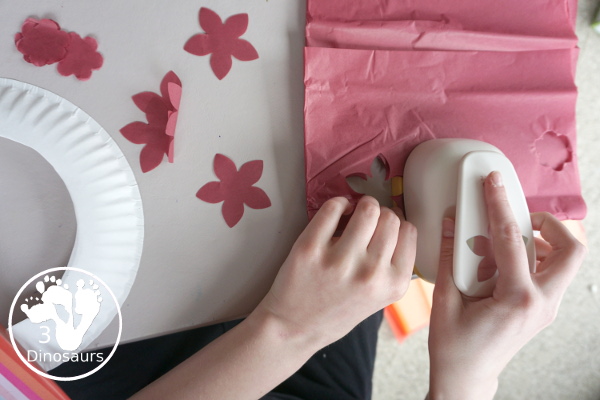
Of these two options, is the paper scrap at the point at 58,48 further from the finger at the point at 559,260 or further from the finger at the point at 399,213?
the finger at the point at 559,260

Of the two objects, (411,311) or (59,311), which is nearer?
(59,311)

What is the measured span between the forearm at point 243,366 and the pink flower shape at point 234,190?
0.12m

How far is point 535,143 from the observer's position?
54 cm

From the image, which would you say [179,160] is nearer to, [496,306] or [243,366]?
[243,366]

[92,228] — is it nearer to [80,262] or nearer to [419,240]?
[80,262]

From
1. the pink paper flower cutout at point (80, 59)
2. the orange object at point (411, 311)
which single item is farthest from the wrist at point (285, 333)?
the orange object at point (411, 311)

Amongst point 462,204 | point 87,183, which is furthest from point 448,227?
point 87,183

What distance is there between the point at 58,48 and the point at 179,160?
0.18m

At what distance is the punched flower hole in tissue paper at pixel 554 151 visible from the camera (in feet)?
1.82

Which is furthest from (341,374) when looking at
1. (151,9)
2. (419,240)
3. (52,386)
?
(151,9)

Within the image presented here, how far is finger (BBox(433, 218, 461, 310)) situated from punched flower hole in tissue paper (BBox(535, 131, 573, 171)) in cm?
21

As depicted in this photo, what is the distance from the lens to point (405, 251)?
0.43 m

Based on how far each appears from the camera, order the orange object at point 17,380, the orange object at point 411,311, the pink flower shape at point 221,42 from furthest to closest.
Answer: the orange object at point 411,311 < the pink flower shape at point 221,42 < the orange object at point 17,380

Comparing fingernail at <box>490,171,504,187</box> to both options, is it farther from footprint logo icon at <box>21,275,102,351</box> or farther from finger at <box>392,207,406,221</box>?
footprint logo icon at <box>21,275,102,351</box>
